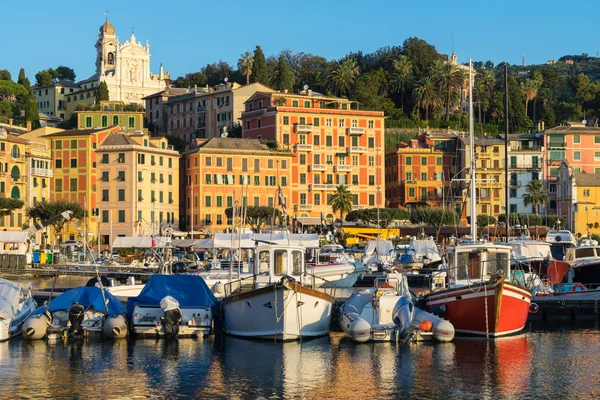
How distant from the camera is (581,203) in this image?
12506 cm

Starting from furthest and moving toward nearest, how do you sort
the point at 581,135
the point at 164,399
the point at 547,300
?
the point at 581,135 < the point at 547,300 < the point at 164,399

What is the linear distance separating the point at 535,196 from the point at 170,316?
94059 mm

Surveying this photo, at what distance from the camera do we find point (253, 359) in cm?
3478

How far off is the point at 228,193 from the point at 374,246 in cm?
3090

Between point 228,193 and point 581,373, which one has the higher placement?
point 228,193

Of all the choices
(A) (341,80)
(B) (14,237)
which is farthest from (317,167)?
(B) (14,237)

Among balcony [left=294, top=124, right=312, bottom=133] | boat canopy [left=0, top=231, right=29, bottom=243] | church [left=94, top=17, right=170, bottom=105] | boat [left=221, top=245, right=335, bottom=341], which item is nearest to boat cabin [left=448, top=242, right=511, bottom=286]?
boat [left=221, top=245, right=335, bottom=341]

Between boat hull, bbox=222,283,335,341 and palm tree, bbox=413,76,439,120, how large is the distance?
10493 cm

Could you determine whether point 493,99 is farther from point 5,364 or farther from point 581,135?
point 5,364

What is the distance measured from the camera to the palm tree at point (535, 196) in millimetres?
127000

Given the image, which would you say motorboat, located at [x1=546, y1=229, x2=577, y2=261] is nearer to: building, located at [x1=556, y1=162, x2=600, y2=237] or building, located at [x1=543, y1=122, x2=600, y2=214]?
building, located at [x1=556, y1=162, x2=600, y2=237]

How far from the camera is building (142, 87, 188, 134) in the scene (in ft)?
486

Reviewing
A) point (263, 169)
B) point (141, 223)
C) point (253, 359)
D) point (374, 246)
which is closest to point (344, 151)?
point (263, 169)

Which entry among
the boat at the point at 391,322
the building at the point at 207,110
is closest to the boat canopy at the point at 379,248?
the boat at the point at 391,322
